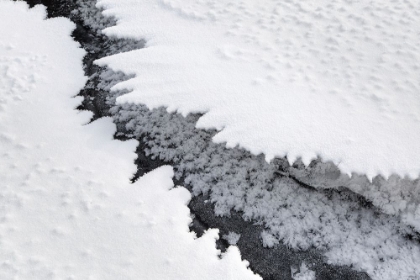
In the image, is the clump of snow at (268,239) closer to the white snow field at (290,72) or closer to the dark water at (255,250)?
the dark water at (255,250)

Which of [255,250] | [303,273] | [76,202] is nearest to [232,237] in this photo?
[255,250]

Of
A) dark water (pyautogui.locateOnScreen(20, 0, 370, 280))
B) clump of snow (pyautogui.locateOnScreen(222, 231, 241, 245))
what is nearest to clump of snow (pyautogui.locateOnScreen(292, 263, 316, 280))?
dark water (pyautogui.locateOnScreen(20, 0, 370, 280))

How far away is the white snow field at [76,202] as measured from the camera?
2.51 feet

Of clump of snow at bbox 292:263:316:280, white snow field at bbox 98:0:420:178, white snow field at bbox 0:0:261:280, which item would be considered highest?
white snow field at bbox 98:0:420:178

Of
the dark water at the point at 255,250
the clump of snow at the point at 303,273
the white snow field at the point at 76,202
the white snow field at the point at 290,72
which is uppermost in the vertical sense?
the white snow field at the point at 290,72

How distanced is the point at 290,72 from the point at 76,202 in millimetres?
584

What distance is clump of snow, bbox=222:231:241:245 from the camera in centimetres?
85

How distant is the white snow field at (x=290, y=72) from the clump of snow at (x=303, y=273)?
217 mm

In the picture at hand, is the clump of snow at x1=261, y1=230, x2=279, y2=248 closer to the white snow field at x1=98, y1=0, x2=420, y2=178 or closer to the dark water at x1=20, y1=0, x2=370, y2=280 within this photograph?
the dark water at x1=20, y1=0, x2=370, y2=280

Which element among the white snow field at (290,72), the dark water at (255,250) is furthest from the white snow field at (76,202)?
the white snow field at (290,72)

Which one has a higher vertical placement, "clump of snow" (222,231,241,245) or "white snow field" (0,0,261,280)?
"white snow field" (0,0,261,280)

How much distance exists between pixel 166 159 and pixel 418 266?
590 mm

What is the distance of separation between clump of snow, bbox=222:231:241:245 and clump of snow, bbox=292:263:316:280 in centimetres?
13

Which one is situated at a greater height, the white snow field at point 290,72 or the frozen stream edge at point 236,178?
the white snow field at point 290,72
